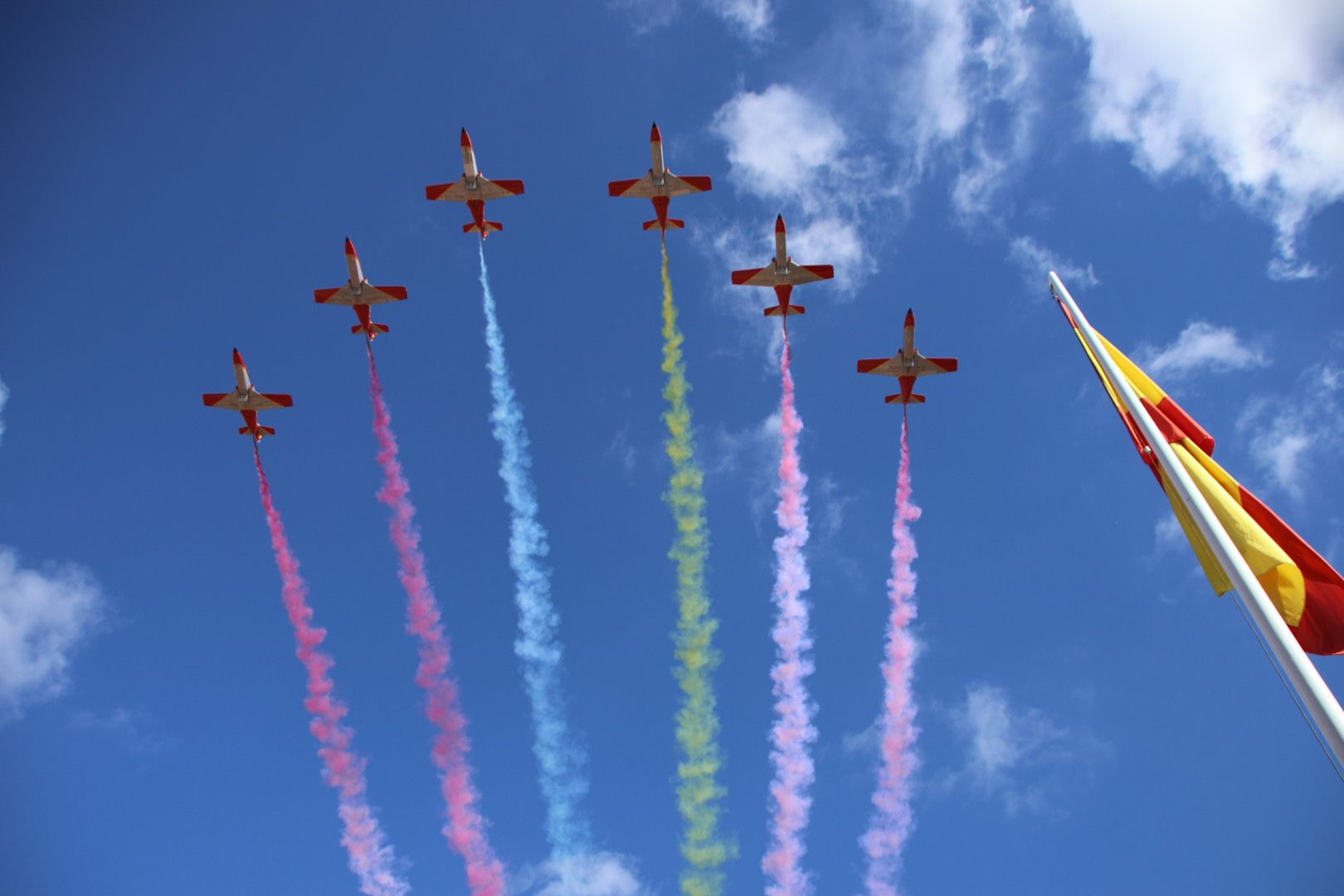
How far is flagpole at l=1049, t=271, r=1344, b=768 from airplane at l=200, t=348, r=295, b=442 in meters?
49.4

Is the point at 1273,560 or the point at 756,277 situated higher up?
the point at 756,277

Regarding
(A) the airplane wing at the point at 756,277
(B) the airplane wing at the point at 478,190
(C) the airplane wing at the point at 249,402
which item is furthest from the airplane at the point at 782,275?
(C) the airplane wing at the point at 249,402

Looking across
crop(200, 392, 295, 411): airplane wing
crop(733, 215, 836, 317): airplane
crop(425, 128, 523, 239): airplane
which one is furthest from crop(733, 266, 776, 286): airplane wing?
crop(200, 392, 295, 411): airplane wing

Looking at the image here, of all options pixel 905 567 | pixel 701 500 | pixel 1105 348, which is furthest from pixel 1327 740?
pixel 701 500

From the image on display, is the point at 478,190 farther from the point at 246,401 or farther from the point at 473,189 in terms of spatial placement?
the point at 246,401

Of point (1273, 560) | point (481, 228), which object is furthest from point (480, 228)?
point (1273, 560)

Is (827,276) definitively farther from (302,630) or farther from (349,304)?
(302,630)

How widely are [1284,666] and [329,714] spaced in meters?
51.6

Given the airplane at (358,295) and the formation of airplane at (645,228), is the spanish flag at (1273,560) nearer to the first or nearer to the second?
the formation of airplane at (645,228)

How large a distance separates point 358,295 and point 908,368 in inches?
1264

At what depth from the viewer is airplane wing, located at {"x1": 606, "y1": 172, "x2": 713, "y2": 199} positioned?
57.9 metres

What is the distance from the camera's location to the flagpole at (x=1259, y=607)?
18359 mm

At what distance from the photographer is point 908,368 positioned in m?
58.5

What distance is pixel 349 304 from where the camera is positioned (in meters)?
61.3
